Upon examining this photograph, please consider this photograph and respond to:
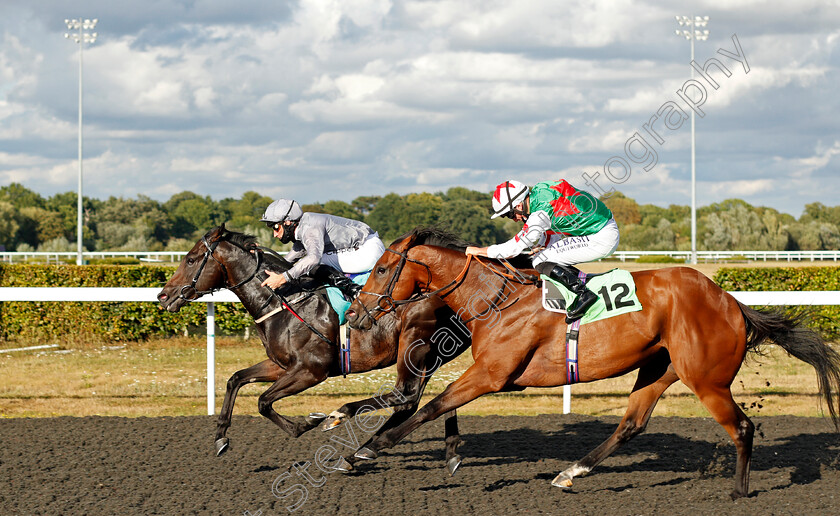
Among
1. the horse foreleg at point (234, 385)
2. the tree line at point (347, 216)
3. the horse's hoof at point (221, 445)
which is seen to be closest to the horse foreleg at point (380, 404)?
the horse foreleg at point (234, 385)

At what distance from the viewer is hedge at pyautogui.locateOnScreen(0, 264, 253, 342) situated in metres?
9.55

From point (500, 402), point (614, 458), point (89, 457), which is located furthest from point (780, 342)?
point (89, 457)

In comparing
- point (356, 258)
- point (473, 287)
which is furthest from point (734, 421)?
point (356, 258)

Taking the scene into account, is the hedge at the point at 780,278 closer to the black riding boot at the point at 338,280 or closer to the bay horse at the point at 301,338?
the bay horse at the point at 301,338

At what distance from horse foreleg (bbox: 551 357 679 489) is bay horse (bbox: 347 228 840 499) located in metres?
0.02

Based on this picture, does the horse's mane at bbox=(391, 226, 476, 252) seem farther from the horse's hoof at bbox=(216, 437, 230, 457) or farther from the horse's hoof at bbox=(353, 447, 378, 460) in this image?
the horse's hoof at bbox=(216, 437, 230, 457)

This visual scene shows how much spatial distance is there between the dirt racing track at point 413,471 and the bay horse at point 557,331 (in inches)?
10.7

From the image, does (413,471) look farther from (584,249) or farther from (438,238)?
(584,249)

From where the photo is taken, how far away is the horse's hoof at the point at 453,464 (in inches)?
179

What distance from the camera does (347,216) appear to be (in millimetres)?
32875

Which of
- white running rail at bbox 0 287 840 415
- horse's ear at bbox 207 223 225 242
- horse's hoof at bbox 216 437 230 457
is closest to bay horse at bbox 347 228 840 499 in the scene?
horse's hoof at bbox 216 437 230 457

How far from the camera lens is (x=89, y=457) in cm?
480

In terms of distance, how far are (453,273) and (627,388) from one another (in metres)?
4.43

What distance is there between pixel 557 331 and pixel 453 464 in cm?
113
